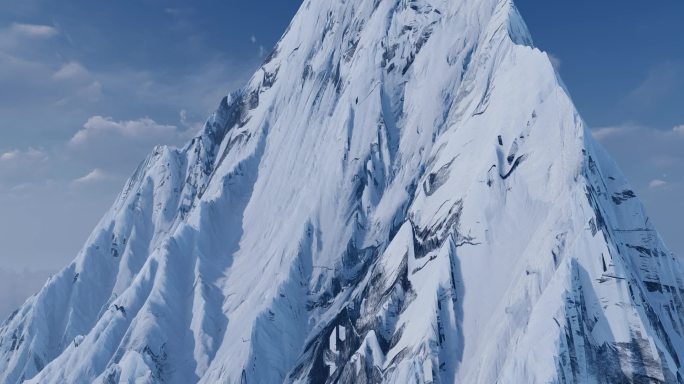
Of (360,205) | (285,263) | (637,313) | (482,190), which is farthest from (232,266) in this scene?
(637,313)

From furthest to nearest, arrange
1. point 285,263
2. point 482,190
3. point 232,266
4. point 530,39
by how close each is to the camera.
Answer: point 232,266, point 285,263, point 530,39, point 482,190

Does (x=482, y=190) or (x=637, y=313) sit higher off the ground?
(x=482, y=190)

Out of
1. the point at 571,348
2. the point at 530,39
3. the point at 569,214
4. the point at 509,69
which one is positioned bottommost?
the point at 571,348

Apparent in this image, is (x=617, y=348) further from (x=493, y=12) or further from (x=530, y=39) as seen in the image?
(x=493, y=12)

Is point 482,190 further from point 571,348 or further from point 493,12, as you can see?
point 493,12

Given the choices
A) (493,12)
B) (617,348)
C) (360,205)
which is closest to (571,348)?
(617,348)

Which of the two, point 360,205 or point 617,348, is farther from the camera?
point 360,205

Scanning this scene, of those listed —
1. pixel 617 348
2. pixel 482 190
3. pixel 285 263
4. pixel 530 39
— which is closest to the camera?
pixel 617 348
